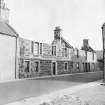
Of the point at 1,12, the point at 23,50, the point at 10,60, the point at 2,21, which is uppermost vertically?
the point at 1,12

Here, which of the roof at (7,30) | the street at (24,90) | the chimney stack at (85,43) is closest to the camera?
the street at (24,90)

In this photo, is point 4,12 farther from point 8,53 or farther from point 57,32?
point 57,32

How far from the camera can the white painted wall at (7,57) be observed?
18.2m

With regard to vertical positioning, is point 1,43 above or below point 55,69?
above

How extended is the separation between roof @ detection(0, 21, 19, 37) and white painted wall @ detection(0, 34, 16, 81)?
48cm

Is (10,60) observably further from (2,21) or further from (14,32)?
(2,21)

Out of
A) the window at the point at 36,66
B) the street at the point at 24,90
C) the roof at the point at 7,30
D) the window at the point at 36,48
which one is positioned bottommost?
the street at the point at 24,90

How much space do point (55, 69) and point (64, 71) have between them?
8.38 feet

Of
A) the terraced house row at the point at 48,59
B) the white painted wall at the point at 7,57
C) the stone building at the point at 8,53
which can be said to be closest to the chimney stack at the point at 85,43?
the terraced house row at the point at 48,59

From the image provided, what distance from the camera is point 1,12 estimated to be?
73.6ft

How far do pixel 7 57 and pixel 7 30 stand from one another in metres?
3.58

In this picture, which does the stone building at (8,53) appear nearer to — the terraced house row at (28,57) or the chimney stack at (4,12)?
the terraced house row at (28,57)

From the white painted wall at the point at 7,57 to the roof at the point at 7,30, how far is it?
0.48m

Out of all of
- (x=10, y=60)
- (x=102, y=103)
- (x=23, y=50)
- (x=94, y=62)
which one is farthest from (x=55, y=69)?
(x=102, y=103)
